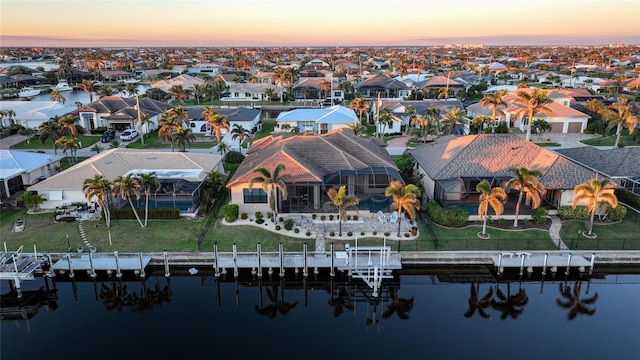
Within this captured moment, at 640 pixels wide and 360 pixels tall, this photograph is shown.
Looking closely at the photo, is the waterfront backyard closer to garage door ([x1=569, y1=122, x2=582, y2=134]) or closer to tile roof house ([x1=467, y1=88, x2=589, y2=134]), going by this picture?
tile roof house ([x1=467, y1=88, x2=589, y2=134])

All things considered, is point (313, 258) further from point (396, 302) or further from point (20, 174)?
point (20, 174)

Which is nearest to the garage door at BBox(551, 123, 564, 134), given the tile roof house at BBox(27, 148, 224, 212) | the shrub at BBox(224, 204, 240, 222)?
the tile roof house at BBox(27, 148, 224, 212)

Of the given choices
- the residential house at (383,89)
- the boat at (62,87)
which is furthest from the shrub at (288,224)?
the boat at (62,87)

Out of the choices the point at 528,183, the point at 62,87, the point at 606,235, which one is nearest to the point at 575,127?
the point at 606,235

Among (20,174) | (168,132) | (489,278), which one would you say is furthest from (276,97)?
(489,278)

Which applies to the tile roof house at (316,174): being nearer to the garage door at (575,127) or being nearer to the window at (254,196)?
the window at (254,196)

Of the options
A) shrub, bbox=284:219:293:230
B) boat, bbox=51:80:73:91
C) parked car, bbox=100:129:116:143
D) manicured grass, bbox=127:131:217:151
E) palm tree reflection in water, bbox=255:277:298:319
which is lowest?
palm tree reflection in water, bbox=255:277:298:319
